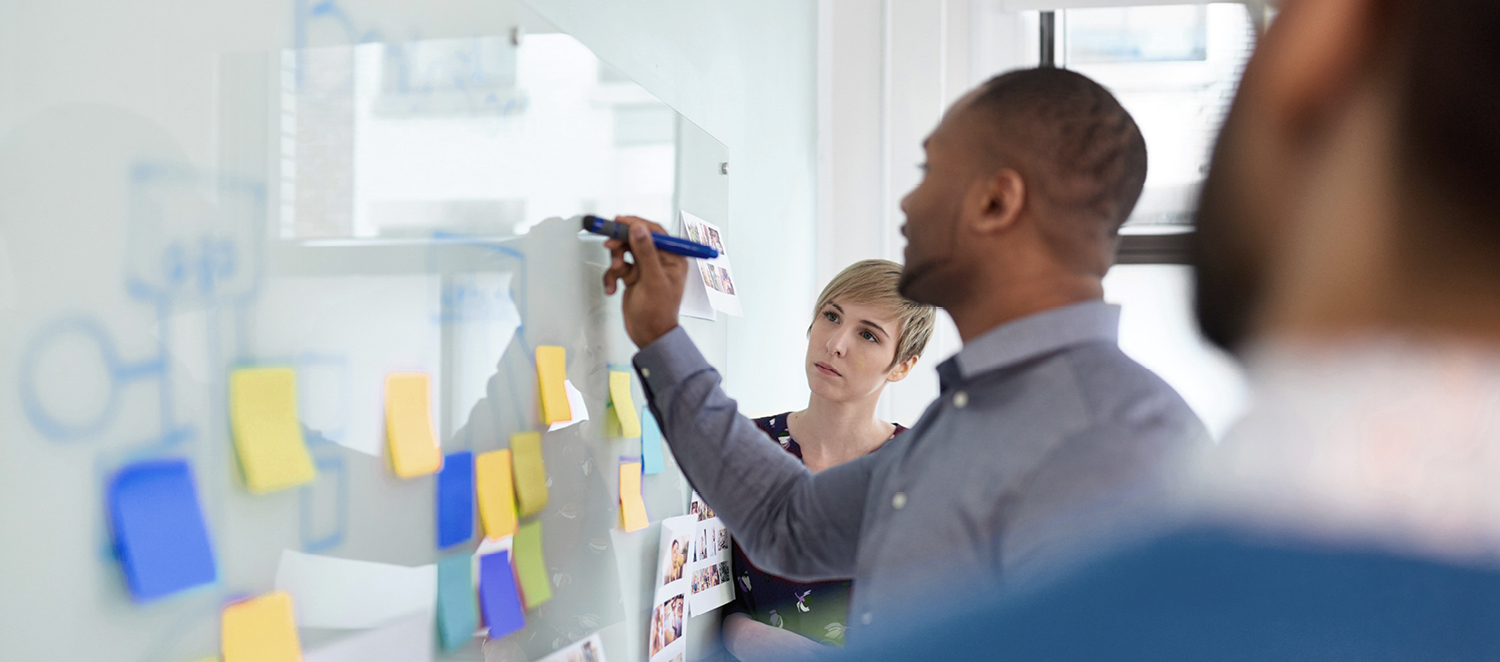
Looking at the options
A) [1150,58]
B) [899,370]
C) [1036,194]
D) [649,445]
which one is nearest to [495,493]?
[649,445]

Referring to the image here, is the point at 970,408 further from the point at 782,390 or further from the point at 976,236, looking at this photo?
the point at 782,390

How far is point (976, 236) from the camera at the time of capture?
29.1 inches

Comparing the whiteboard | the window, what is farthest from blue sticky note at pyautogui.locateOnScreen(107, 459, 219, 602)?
the window

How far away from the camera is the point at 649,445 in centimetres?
126

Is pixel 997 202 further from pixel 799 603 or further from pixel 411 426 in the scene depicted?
pixel 799 603

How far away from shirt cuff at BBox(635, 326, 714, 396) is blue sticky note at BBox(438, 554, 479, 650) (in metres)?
0.24

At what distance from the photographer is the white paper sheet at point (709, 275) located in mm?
1137

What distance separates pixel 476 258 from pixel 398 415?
6.4 inches

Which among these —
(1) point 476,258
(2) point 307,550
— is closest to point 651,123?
(1) point 476,258

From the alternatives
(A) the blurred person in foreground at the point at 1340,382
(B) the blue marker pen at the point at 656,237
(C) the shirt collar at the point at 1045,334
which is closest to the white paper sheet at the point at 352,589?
(B) the blue marker pen at the point at 656,237

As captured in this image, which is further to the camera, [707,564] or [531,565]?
[707,564]

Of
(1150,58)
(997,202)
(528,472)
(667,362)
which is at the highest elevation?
(1150,58)

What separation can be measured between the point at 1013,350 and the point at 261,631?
514mm

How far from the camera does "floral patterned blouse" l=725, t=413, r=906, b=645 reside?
1500mm
